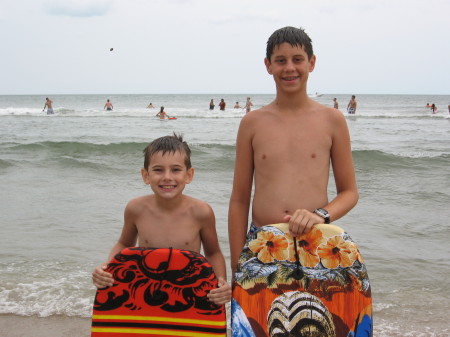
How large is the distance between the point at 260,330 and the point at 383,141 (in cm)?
1462

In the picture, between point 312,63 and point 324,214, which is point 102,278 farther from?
point 312,63

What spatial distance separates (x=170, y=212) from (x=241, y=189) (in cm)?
37

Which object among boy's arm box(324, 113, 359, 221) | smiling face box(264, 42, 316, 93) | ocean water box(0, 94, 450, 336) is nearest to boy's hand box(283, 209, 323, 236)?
boy's arm box(324, 113, 359, 221)

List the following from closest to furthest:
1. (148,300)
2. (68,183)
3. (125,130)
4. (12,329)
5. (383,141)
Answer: (148,300), (12,329), (68,183), (383,141), (125,130)

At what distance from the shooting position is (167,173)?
7.89 feet

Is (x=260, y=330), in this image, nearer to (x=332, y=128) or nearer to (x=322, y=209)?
(x=322, y=209)

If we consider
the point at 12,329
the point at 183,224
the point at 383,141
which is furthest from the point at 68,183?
the point at 383,141

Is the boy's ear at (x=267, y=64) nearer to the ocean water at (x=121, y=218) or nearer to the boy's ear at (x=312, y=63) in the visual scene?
the boy's ear at (x=312, y=63)

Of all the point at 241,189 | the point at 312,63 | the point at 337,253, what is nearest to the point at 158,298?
the point at 241,189

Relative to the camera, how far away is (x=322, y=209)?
220 cm

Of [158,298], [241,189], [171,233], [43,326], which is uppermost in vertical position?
[241,189]

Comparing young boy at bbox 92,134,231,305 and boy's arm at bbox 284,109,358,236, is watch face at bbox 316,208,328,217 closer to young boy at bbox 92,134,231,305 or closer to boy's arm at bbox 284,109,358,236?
boy's arm at bbox 284,109,358,236

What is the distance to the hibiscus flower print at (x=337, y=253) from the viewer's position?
210 centimetres

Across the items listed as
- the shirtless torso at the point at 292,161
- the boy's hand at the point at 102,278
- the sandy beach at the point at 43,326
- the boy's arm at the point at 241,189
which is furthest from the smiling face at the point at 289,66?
the sandy beach at the point at 43,326
